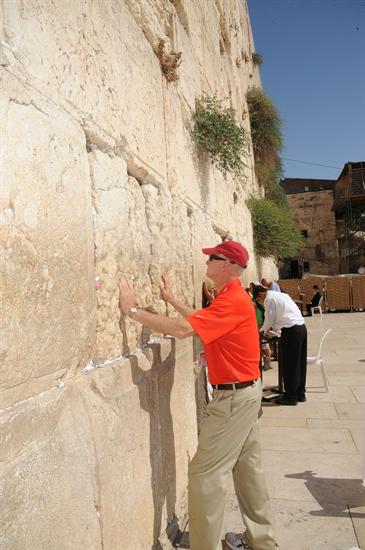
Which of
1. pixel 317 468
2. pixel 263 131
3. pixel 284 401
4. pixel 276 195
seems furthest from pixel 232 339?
pixel 276 195

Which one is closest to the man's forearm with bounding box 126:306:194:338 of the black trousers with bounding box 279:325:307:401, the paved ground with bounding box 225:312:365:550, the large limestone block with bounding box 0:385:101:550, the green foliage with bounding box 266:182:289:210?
the large limestone block with bounding box 0:385:101:550

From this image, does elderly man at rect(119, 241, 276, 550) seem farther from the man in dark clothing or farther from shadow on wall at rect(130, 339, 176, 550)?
the man in dark clothing

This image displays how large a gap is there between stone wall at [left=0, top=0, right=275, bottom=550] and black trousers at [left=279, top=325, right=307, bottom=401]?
2421 millimetres

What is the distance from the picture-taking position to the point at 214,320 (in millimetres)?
2121

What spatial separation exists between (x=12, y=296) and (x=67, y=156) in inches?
24.7

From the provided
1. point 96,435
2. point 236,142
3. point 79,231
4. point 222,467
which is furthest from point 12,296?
point 236,142

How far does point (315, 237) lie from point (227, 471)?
3160cm

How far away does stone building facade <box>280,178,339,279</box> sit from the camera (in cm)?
3167

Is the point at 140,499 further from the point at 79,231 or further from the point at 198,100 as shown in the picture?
the point at 198,100

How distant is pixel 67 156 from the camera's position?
1.63 m

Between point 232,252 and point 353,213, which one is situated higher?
point 353,213

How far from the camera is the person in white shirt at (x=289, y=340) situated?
5277 mm

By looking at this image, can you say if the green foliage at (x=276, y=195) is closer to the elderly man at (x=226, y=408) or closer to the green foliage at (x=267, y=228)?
the green foliage at (x=267, y=228)

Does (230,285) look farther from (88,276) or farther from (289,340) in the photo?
(289,340)
